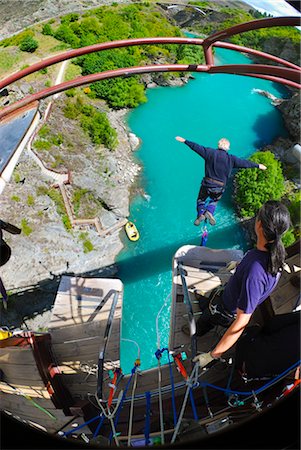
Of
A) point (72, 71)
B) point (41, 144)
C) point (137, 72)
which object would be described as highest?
point (137, 72)

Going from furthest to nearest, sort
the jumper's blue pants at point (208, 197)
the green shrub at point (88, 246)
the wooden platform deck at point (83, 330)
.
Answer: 1. the green shrub at point (88, 246)
2. the jumper's blue pants at point (208, 197)
3. the wooden platform deck at point (83, 330)

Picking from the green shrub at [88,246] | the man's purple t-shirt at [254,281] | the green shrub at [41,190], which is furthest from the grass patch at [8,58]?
the man's purple t-shirt at [254,281]

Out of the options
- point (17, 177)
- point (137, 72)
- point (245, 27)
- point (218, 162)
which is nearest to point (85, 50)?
point (137, 72)

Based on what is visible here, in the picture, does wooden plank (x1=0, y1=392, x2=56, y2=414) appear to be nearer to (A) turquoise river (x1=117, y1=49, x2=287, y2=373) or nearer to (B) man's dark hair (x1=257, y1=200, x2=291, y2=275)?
(B) man's dark hair (x1=257, y1=200, x2=291, y2=275)

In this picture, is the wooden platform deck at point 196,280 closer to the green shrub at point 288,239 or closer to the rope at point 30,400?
the rope at point 30,400

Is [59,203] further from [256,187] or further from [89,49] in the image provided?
[89,49]

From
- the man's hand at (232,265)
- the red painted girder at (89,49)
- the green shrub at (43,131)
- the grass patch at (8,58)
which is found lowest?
the green shrub at (43,131)

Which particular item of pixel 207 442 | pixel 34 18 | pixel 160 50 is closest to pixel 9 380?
pixel 207 442
